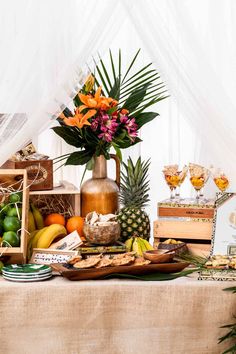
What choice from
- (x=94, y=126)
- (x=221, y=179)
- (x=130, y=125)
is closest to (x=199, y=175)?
(x=221, y=179)

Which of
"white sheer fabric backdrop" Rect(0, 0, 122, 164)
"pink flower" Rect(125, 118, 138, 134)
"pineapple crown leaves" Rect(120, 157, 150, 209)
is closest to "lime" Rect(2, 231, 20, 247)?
"white sheer fabric backdrop" Rect(0, 0, 122, 164)

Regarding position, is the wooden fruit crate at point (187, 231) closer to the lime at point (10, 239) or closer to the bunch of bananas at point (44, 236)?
the bunch of bananas at point (44, 236)

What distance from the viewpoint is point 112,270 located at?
225 centimetres

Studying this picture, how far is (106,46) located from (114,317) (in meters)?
0.89

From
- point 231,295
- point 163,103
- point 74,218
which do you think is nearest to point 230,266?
point 231,295

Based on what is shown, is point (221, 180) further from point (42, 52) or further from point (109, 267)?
point (42, 52)

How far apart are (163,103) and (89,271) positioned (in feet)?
6.36

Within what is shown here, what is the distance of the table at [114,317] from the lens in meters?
2.17

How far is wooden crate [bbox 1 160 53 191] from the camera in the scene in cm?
258

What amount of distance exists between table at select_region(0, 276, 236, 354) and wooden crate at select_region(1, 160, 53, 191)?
1.66 feet

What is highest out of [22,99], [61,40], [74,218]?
[61,40]

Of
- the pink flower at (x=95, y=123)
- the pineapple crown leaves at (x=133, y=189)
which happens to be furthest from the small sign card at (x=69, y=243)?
the pineapple crown leaves at (x=133, y=189)

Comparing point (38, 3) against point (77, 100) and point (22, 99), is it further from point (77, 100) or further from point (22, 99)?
point (77, 100)

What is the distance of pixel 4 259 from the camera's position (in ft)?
7.84
